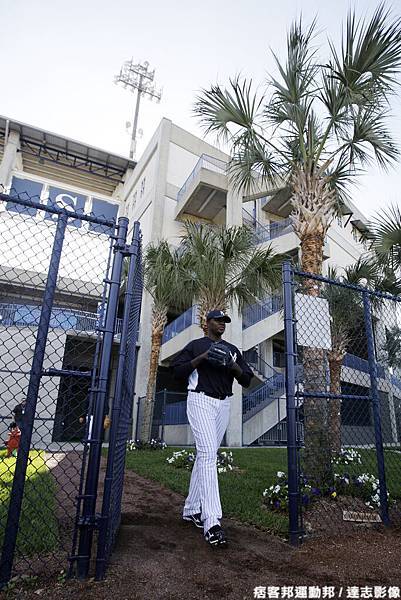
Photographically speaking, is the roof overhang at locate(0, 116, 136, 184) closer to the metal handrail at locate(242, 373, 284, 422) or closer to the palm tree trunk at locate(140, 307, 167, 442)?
the palm tree trunk at locate(140, 307, 167, 442)

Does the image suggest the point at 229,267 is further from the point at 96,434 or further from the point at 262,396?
the point at 96,434

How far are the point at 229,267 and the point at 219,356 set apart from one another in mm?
7673

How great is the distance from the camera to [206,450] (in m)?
3.23

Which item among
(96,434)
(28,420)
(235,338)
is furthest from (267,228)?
(28,420)

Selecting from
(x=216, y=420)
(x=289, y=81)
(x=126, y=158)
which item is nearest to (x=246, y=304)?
(x=289, y=81)

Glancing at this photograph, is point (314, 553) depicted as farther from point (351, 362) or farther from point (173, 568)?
point (351, 362)

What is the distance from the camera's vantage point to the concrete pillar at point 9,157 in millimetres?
21469

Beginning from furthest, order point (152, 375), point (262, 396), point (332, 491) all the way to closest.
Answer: point (262, 396) → point (152, 375) → point (332, 491)

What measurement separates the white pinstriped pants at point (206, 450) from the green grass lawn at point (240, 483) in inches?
31.3

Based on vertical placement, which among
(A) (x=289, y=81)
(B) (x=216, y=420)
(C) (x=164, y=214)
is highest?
(C) (x=164, y=214)

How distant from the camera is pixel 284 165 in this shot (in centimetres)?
701

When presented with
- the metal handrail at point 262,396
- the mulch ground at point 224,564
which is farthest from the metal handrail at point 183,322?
the mulch ground at point 224,564

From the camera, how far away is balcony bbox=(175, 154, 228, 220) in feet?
56.9

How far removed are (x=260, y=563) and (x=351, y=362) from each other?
662 inches
